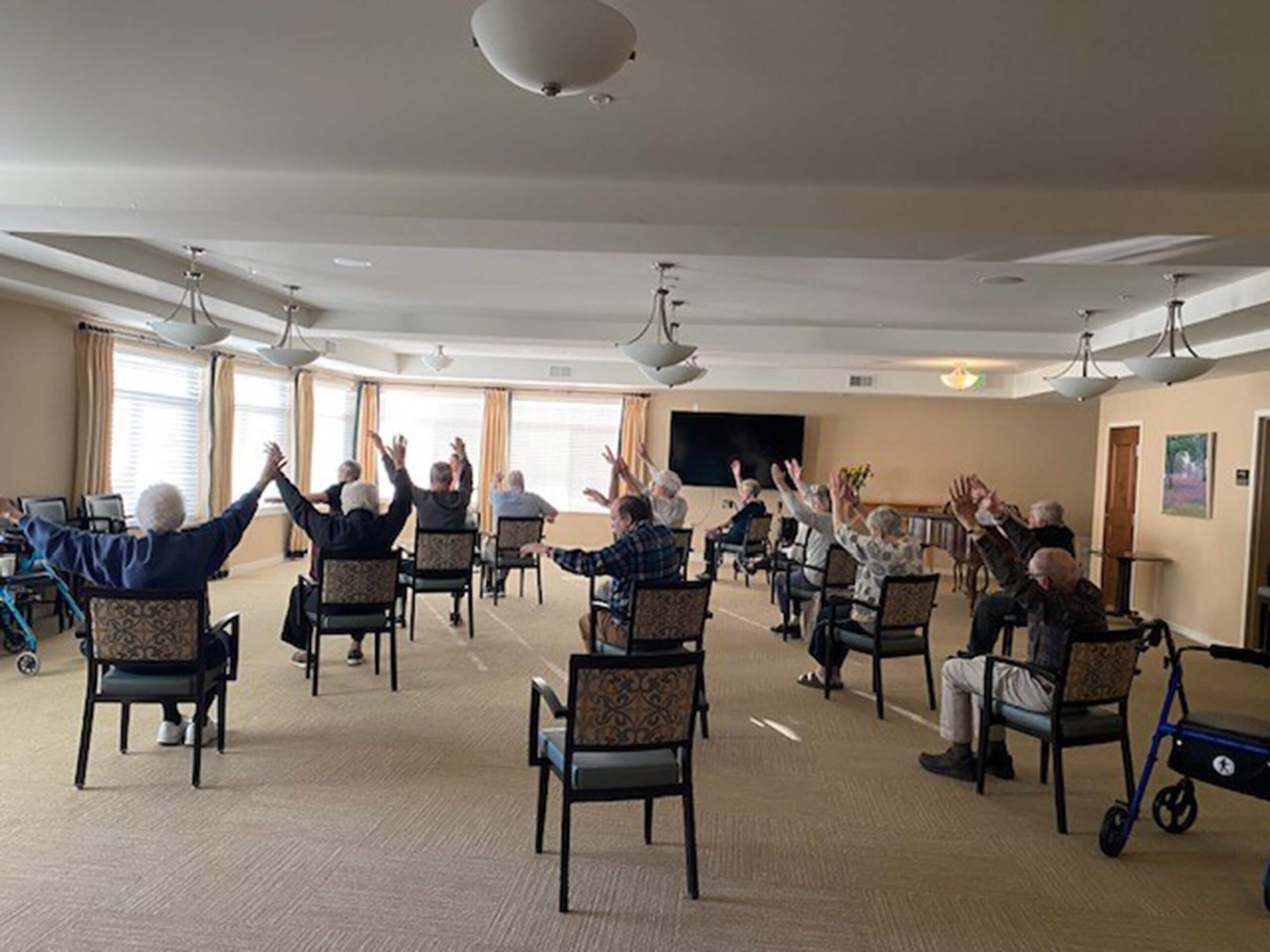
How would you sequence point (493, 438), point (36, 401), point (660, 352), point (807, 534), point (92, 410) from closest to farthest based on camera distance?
point (660, 352) < point (36, 401) < point (807, 534) < point (92, 410) < point (493, 438)

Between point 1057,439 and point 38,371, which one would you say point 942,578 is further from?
point 38,371

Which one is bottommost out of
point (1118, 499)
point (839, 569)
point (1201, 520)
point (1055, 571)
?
point (839, 569)

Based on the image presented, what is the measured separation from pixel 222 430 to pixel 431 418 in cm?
419

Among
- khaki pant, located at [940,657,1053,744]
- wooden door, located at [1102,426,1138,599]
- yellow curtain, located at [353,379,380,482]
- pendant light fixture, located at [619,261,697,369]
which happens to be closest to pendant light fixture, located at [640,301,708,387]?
pendant light fixture, located at [619,261,697,369]

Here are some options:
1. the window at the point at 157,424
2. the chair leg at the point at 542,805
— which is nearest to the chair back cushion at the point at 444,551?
the chair leg at the point at 542,805

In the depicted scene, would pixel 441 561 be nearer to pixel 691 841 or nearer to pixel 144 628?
pixel 144 628

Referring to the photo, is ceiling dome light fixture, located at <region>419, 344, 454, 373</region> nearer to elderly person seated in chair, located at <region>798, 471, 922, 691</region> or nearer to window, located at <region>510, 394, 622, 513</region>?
window, located at <region>510, 394, 622, 513</region>

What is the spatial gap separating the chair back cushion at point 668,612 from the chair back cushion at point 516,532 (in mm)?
3630

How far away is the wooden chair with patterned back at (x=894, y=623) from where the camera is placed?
5.52 m

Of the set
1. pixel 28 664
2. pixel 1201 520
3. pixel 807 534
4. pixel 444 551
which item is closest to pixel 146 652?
pixel 28 664

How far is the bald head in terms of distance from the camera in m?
4.11

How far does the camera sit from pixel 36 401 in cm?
762

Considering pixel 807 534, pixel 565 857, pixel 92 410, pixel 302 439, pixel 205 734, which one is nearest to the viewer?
pixel 565 857

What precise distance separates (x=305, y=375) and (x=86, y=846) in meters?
9.36
